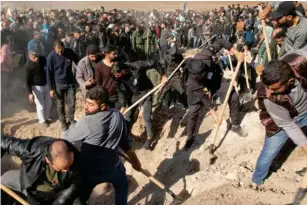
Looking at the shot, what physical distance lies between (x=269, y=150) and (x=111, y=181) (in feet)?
6.50

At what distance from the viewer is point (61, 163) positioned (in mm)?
3301

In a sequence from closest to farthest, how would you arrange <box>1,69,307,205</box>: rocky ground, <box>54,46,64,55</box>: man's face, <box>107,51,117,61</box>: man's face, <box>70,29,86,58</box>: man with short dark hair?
<box>1,69,307,205</box>: rocky ground
<box>107,51,117,61</box>: man's face
<box>54,46,64,55</box>: man's face
<box>70,29,86,58</box>: man with short dark hair

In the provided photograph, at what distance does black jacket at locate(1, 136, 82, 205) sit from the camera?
3.55 m

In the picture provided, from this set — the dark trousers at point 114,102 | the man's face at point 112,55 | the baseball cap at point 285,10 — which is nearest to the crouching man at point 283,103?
the baseball cap at point 285,10

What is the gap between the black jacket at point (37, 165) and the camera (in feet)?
11.7

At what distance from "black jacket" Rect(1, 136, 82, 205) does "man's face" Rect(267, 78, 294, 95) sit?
2.10 m

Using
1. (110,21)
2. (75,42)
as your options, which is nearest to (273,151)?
(75,42)

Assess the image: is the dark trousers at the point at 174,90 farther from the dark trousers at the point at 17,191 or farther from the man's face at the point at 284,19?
the dark trousers at the point at 17,191

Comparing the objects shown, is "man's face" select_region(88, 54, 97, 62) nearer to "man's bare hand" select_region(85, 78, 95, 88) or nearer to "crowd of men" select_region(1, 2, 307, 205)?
"crowd of men" select_region(1, 2, 307, 205)

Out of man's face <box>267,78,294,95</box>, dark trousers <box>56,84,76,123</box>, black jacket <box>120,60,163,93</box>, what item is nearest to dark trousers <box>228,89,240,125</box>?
black jacket <box>120,60,163,93</box>

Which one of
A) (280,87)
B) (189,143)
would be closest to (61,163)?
(280,87)

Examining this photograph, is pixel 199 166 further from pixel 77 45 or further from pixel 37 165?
pixel 77 45

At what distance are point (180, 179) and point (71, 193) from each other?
2.37 m

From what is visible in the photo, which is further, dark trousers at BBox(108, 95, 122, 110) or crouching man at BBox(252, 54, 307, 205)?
dark trousers at BBox(108, 95, 122, 110)
